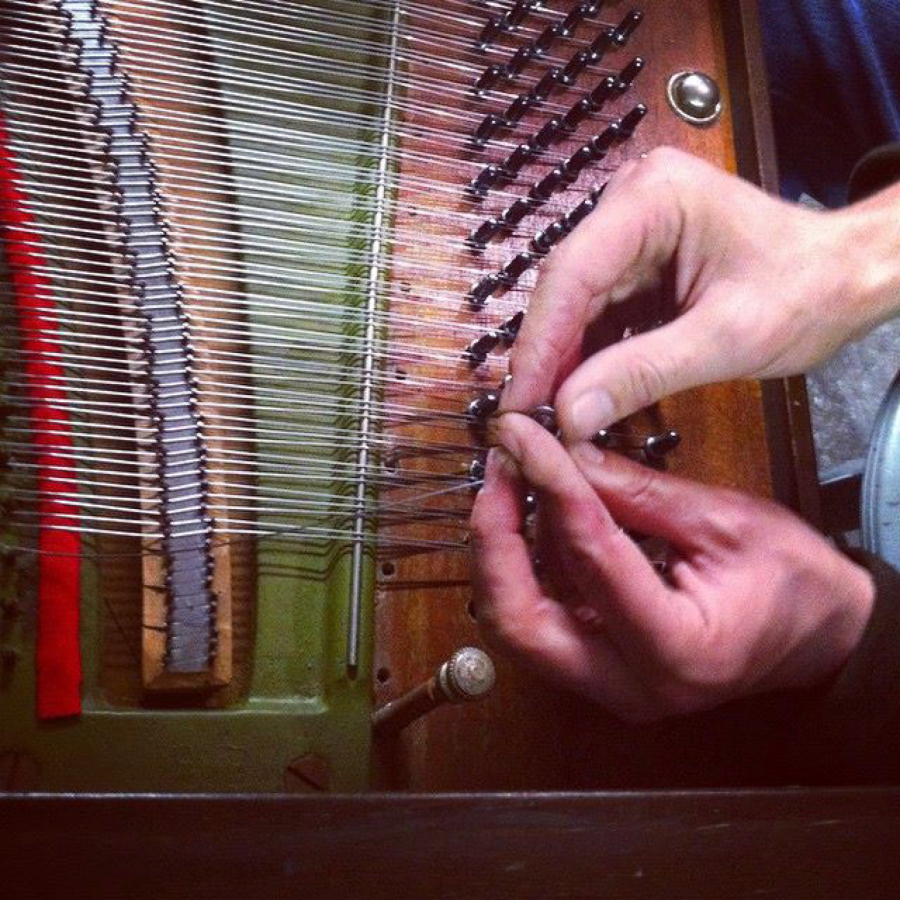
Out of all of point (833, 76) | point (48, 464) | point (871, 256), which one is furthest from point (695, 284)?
point (833, 76)

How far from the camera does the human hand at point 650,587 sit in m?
0.86

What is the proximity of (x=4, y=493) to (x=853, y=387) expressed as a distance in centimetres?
248

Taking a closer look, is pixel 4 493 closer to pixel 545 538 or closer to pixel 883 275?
pixel 545 538

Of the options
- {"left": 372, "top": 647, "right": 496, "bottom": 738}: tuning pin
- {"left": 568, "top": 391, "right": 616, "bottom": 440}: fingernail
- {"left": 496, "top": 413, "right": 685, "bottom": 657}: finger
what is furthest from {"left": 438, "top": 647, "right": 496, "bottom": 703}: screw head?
{"left": 568, "top": 391, "right": 616, "bottom": 440}: fingernail

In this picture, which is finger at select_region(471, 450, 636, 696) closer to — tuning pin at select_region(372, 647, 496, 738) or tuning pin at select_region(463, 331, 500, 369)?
tuning pin at select_region(372, 647, 496, 738)

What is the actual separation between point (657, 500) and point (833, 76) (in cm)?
136

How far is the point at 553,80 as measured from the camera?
138 centimetres

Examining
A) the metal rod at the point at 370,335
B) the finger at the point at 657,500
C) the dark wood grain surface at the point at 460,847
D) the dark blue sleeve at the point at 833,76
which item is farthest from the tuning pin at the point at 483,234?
the dark blue sleeve at the point at 833,76

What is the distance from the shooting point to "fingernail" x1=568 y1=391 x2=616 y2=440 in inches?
35.3

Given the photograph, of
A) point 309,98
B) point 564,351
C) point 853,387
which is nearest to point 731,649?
point 564,351

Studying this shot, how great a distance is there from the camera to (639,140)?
1395mm

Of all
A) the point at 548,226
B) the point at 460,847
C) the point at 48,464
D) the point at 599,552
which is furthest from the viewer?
the point at 548,226

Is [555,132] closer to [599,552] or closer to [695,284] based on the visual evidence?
[695,284]

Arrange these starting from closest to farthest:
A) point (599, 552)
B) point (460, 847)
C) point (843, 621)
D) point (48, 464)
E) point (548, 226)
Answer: point (460, 847) → point (599, 552) → point (843, 621) → point (48, 464) → point (548, 226)
